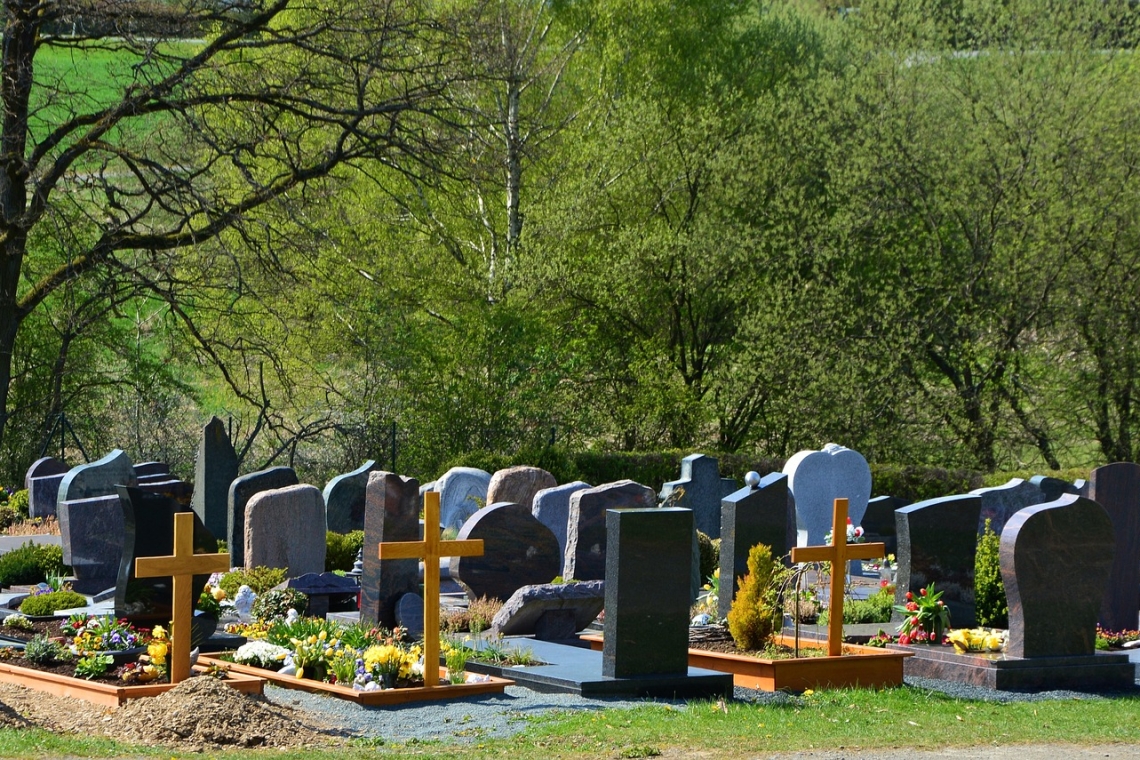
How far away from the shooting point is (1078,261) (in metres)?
26.4

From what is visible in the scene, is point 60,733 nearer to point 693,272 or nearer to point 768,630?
point 768,630

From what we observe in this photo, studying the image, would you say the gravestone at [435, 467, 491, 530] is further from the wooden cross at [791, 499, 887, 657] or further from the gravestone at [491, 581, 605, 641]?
the wooden cross at [791, 499, 887, 657]

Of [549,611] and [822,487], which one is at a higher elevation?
[822,487]

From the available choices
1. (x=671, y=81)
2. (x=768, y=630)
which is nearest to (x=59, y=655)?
(x=768, y=630)

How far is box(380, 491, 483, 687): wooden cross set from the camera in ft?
31.3

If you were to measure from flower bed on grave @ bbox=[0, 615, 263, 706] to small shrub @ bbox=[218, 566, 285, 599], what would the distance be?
2749 millimetres

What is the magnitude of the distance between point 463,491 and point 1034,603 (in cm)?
1043

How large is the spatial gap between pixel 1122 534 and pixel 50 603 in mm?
10430

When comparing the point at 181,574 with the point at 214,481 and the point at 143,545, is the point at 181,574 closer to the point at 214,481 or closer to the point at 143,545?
the point at 143,545

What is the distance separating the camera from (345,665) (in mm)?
9719

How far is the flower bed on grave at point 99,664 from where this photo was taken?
9.01 m

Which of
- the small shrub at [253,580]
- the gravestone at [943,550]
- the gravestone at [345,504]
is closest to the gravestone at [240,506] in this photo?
the gravestone at [345,504]

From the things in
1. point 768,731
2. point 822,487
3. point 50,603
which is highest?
point 822,487

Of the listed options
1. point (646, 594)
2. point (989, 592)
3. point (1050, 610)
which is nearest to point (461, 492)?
point (989, 592)
